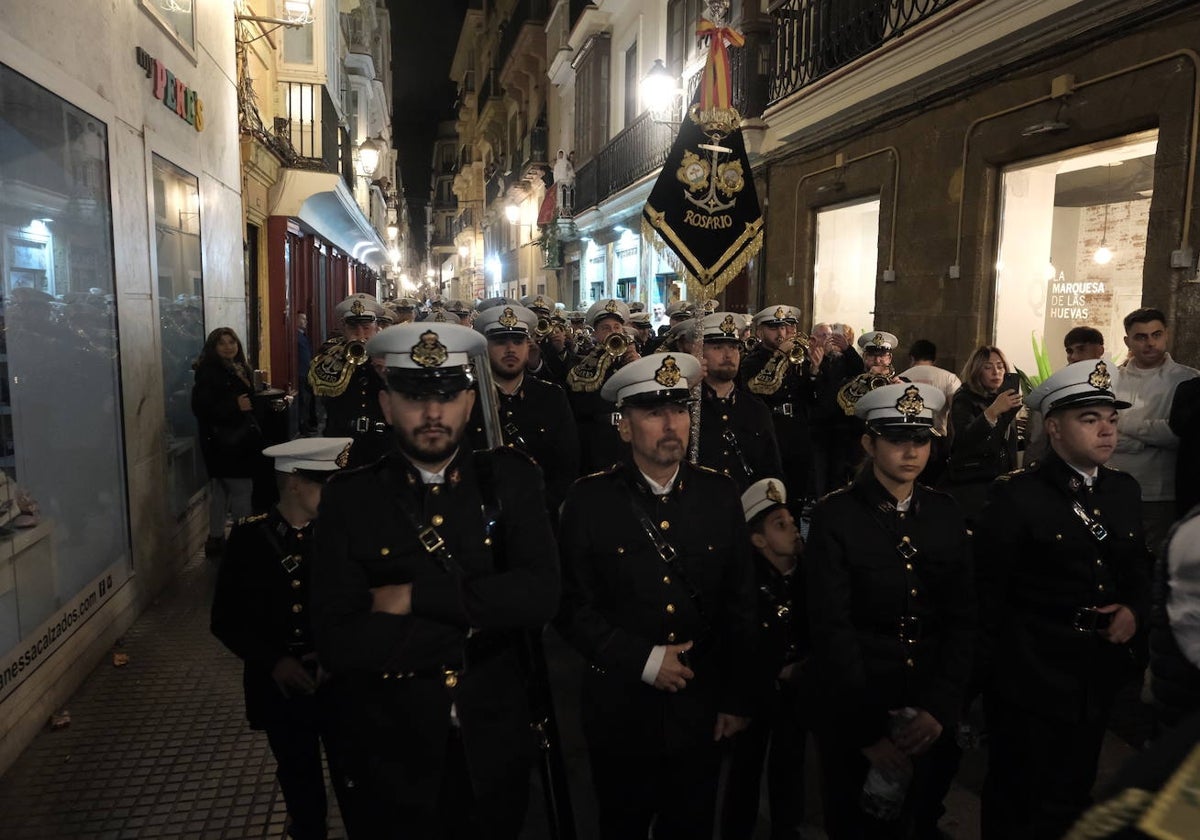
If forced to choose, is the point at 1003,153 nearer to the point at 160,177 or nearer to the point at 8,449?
the point at 160,177

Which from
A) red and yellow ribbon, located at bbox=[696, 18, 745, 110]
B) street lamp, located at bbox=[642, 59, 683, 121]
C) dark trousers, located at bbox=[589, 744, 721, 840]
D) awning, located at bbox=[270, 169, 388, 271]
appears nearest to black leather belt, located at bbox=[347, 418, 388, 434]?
dark trousers, located at bbox=[589, 744, 721, 840]

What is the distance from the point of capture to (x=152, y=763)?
3.96m

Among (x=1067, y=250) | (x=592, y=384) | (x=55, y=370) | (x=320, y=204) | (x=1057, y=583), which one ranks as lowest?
(x=1057, y=583)

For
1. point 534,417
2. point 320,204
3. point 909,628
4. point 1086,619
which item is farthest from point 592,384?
point 320,204

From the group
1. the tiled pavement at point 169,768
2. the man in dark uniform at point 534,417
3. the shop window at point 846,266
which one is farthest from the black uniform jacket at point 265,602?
the shop window at point 846,266

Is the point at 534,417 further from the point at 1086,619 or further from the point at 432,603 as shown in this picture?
the point at 1086,619

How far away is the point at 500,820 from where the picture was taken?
2.44 m

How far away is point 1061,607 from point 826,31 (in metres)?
8.88

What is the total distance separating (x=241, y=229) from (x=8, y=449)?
6313 millimetres

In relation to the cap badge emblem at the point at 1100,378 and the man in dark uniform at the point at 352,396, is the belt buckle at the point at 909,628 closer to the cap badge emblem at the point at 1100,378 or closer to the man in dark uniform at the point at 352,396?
the cap badge emblem at the point at 1100,378

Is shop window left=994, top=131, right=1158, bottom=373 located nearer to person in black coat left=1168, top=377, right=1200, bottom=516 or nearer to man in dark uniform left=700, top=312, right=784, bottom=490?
person in black coat left=1168, top=377, right=1200, bottom=516

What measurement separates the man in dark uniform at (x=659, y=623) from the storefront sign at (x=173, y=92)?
5522 mm

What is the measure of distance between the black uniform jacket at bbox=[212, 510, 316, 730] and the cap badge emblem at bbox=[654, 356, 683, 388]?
4.63ft

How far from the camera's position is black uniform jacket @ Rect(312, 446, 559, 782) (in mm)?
2215
